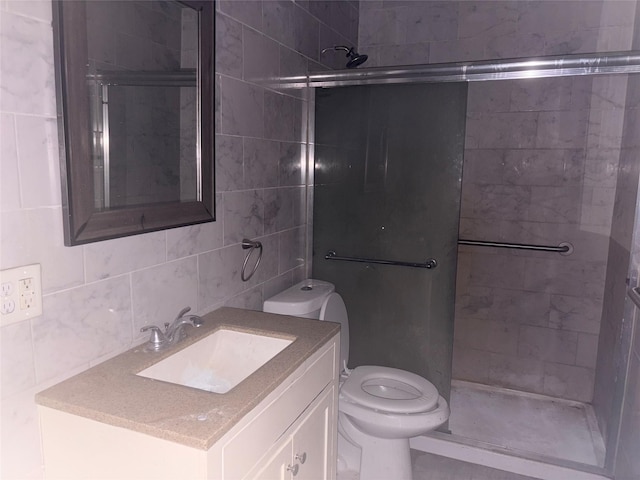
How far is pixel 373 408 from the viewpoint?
208cm

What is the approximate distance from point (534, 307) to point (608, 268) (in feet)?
1.59

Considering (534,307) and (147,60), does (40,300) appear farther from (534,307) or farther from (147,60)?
(534,307)

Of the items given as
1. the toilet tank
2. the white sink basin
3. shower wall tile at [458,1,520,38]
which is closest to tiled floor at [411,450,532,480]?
the toilet tank

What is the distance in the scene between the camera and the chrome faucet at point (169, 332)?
1.39 meters

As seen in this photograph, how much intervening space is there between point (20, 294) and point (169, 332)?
455 mm

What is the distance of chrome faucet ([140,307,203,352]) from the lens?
1393 mm

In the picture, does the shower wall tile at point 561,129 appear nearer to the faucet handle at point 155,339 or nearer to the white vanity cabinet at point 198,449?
the white vanity cabinet at point 198,449

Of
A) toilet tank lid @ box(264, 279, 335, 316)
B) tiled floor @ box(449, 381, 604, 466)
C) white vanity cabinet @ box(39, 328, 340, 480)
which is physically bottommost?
tiled floor @ box(449, 381, 604, 466)

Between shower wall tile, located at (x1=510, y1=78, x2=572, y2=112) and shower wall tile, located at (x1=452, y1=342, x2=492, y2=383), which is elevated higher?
shower wall tile, located at (x1=510, y1=78, x2=572, y2=112)

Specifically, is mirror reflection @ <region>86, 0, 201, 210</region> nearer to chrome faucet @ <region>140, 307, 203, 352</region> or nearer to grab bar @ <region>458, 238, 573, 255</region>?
chrome faucet @ <region>140, 307, 203, 352</region>

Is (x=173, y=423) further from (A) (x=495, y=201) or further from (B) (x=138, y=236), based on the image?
(A) (x=495, y=201)

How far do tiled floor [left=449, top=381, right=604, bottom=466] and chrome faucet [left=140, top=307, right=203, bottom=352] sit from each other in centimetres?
184

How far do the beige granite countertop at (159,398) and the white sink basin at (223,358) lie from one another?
8cm

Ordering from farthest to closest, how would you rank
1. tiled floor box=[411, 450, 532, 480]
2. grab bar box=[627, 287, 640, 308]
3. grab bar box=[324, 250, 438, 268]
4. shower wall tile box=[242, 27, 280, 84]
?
grab bar box=[324, 250, 438, 268], tiled floor box=[411, 450, 532, 480], shower wall tile box=[242, 27, 280, 84], grab bar box=[627, 287, 640, 308]
